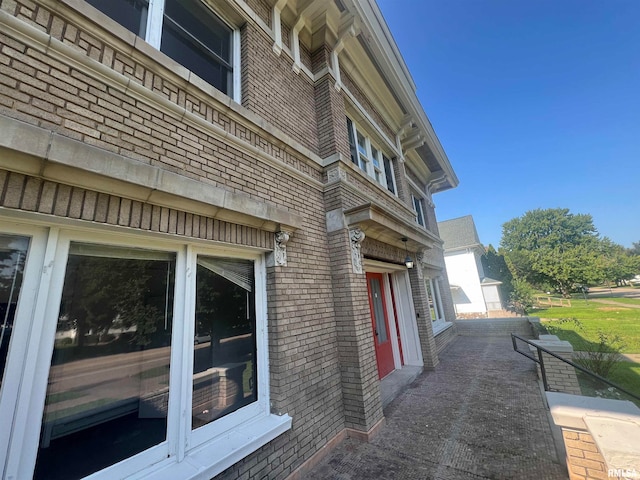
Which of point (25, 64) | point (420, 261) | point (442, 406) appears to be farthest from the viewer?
point (420, 261)

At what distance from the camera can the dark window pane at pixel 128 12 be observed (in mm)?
2630

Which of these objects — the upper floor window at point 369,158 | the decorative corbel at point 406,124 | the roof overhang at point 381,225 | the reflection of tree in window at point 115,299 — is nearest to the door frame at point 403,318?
the roof overhang at point 381,225

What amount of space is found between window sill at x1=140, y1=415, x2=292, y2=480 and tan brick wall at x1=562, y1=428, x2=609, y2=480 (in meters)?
2.58

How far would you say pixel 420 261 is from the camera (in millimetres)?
7656

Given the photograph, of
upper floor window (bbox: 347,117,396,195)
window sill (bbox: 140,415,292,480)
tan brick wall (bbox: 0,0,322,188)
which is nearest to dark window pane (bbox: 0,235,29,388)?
tan brick wall (bbox: 0,0,322,188)

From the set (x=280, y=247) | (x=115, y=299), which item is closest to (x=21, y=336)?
(x=115, y=299)

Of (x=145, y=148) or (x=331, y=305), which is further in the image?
(x=331, y=305)

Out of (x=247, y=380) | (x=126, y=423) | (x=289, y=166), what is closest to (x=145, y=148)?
(x=289, y=166)

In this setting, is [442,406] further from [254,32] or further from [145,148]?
[254,32]

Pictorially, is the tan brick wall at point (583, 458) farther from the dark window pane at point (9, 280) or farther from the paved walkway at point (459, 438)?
the dark window pane at point (9, 280)

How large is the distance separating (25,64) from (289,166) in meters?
2.55

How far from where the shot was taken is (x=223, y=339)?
2828 mm

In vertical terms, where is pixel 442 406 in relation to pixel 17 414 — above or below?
below

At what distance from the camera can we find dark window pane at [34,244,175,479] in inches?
71.2
